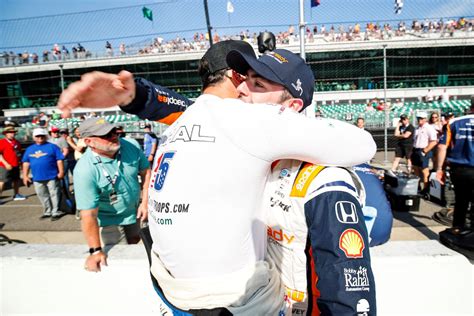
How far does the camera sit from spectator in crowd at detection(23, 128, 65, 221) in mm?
6543

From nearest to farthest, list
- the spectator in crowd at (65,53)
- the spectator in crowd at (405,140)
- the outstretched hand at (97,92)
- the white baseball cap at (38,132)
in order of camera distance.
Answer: the outstretched hand at (97,92), the white baseball cap at (38,132), the spectator in crowd at (405,140), the spectator in crowd at (65,53)

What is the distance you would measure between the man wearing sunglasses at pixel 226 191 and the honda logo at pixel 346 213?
139 millimetres

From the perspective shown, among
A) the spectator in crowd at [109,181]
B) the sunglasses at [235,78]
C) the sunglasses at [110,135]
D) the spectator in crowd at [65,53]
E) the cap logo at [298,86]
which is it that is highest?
the spectator in crowd at [65,53]

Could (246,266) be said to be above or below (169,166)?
below


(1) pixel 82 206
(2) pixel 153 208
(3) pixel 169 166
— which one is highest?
(3) pixel 169 166

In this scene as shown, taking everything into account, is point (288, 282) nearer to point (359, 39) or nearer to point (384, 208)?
point (384, 208)

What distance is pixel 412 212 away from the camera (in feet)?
20.4

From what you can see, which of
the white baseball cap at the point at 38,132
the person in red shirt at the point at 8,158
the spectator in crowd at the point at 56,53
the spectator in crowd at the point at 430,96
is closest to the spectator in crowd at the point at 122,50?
the spectator in crowd at the point at 56,53

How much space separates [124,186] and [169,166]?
2.43m

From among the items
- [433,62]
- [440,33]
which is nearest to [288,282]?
[440,33]

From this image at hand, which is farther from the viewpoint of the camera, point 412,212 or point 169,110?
point 412,212

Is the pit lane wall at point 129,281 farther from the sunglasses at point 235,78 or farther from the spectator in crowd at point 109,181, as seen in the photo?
the sunglasses at point 235,78

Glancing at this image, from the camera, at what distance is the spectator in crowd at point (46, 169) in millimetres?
6543

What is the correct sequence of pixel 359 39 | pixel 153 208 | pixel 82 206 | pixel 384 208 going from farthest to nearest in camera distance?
pixel 359 39 → pixel 82 206 → pixel 384 208 → pixel 153 208
